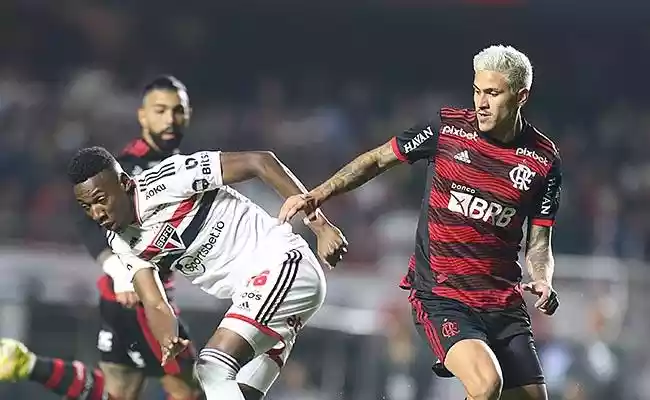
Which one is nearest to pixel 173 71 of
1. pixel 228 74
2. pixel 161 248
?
pixel 228 74

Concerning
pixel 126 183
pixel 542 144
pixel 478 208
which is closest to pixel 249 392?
pixel 126 183

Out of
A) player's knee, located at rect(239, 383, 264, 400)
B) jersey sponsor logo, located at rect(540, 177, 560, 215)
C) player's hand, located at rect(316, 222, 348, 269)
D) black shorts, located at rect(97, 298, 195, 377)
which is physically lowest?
black shorts, located at rect(97, 298, 195, 377)

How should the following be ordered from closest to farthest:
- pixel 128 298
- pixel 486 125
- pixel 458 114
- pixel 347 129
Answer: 1. pixel 486 125
2. pixel 458 114
3. pixel 128 298
4. pixel 347 129

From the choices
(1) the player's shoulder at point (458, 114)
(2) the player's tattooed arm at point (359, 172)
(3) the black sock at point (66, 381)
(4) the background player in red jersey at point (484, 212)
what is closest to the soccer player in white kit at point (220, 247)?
(2) the player's tattooed arm at point (359, 172)

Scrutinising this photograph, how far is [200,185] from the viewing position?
5496 millimetres

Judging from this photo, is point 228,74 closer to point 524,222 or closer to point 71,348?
point 71,348

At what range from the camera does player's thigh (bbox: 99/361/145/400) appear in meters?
6.90

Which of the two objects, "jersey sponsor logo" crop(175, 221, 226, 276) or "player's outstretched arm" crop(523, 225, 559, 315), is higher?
"player's outstretched arm" crop(523, 225, 559, 315)

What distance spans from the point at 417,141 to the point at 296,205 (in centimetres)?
64

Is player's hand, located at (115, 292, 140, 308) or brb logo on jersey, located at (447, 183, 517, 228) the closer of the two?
brb logo on jersey, located at (447, 183, 517, 228)

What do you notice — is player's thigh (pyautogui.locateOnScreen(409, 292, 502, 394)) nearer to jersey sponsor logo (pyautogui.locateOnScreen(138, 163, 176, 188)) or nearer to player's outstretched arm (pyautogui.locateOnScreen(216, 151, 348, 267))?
player's outstretched arm (pyautogui.locateOnScreen(216, 151, 348, 267))

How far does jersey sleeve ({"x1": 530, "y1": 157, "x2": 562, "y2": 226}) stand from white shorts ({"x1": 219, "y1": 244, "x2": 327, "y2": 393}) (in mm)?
1044

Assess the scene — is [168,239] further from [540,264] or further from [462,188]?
[540,264]

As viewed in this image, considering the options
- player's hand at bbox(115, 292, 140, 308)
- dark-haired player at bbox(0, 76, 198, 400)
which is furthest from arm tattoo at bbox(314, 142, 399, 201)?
dark-haired player at bbox(0, 76, 198, 400)
